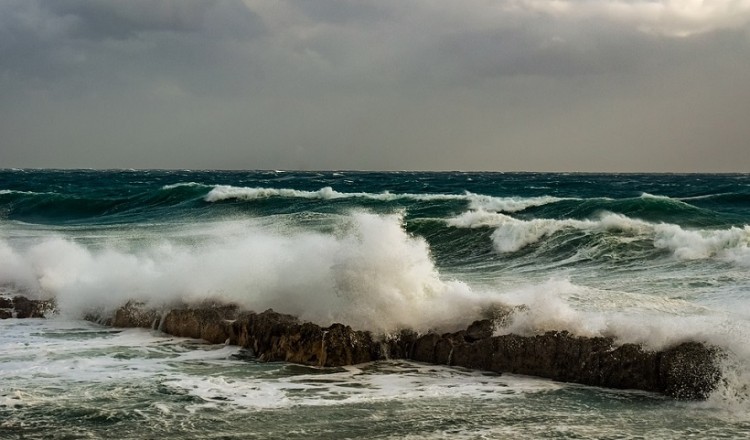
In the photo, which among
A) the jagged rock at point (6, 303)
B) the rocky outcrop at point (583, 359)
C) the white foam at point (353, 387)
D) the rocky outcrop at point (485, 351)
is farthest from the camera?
the jagged rock at point (6, 303)

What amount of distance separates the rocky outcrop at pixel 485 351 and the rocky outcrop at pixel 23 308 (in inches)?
115

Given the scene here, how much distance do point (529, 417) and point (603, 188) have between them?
4397 centimetres

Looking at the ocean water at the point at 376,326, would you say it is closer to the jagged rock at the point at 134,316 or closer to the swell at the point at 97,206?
the jagged rock at the point at 134,316

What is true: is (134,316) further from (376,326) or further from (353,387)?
(353,387)

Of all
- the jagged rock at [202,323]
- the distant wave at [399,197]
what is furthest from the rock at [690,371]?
the distant wave at [399,197]

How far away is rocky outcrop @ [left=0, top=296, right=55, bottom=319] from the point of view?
12.1 m

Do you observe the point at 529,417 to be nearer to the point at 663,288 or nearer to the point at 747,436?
the point at 747,436

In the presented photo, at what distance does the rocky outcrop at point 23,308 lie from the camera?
478 inches

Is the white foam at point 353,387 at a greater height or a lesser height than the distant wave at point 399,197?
lesser

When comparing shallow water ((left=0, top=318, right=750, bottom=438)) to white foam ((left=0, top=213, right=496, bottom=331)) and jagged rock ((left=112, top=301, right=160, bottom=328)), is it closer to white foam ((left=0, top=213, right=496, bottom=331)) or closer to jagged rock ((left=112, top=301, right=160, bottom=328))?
white foam ((left=0, top=213, right=496, bottom=331))

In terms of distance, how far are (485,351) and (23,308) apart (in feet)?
23.7

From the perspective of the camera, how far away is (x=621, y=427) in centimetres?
660

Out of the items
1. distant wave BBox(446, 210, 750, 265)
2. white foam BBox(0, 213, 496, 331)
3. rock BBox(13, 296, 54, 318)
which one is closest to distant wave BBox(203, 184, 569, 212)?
distant wave BBox(446, 210, 750, 265)

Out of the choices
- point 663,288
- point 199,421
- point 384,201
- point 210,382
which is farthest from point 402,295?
point 384,201
